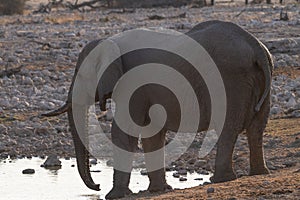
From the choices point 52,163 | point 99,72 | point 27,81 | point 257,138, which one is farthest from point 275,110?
point 27,81

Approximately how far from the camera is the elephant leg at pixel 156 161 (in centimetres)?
872

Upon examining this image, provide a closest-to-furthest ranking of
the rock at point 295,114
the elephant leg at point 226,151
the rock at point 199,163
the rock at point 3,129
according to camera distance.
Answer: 1. the elephant leg at point 226,151
2. the rock at point 199,163
3. the rock at point 295,114
4. the rock at point 3,129

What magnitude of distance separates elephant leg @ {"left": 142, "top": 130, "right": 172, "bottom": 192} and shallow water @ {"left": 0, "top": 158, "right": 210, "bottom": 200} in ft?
1.04

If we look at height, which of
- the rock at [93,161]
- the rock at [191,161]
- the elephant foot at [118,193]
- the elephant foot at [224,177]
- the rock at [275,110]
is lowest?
the rock at [93,161]

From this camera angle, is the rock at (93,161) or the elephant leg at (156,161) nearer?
the elephant leg at (156,161)

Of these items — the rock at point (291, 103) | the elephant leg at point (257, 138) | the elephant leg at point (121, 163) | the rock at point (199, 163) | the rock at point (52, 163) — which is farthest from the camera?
the rock at point (291, 103)

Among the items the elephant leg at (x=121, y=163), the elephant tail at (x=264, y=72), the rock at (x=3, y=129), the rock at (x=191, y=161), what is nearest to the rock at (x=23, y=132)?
the rock at (x=3, y=129)

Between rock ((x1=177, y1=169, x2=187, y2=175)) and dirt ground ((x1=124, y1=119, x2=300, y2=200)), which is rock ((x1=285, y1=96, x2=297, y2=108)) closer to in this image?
dirt ground ((x1=124, y1=119, x2=300, y2=200))

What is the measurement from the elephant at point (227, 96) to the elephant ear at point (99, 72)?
1cm

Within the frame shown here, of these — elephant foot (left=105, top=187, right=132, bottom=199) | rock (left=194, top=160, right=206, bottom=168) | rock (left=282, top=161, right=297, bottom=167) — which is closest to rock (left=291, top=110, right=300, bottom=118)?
rock (left=194, top=160, right=206, bottom=168)

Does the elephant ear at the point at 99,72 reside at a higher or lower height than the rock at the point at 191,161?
higher

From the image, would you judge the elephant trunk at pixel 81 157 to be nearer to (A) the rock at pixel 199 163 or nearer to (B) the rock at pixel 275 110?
(A) the rock at pixel 199 163

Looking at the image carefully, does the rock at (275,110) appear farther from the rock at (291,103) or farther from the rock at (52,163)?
the rock at (52,163)

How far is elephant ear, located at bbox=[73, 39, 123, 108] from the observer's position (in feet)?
28.0
